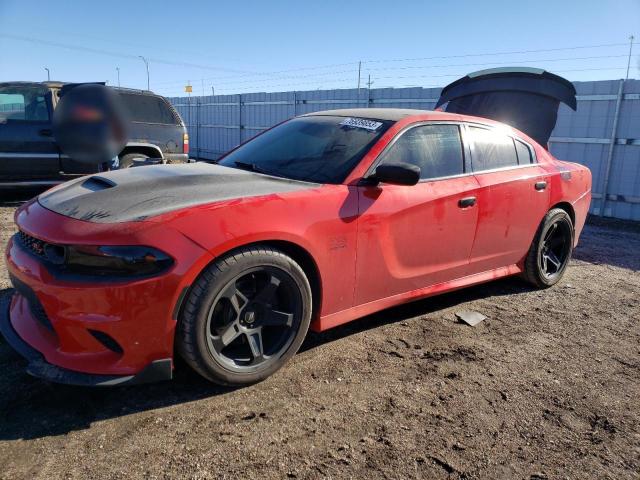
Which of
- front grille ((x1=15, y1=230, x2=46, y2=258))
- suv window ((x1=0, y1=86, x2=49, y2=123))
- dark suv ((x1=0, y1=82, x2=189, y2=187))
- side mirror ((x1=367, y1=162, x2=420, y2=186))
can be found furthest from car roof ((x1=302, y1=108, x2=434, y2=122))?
suv window ((x1=0, y1=86, x2=49, y2=123))

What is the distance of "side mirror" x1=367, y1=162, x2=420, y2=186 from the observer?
313 cm

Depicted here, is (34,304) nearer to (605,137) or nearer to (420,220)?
(420,220)

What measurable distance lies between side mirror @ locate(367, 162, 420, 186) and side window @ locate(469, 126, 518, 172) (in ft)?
3.47

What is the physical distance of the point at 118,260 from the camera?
2381 mm

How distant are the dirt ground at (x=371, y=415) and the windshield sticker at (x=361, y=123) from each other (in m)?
1.47

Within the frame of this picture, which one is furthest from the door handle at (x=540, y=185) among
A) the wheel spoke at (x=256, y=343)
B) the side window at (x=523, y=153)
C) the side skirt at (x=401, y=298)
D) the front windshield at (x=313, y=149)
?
the wheel spoke at (x=256, y=343)

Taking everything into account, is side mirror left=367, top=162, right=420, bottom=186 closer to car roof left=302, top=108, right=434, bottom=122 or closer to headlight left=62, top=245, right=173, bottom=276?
car roof left=302, top=108, right=434, bottom=122

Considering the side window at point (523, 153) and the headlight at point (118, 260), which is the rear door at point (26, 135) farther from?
the side window at point (523, 153)

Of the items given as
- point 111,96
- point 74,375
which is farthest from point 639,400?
point 111,96

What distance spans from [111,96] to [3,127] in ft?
9.62

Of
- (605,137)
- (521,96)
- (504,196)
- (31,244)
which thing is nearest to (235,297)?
(31,244)

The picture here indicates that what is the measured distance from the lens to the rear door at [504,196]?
3.98 metres

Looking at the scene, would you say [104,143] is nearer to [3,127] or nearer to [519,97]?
[3,127]

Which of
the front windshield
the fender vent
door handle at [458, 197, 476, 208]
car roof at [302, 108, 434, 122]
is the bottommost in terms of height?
the fender vent
